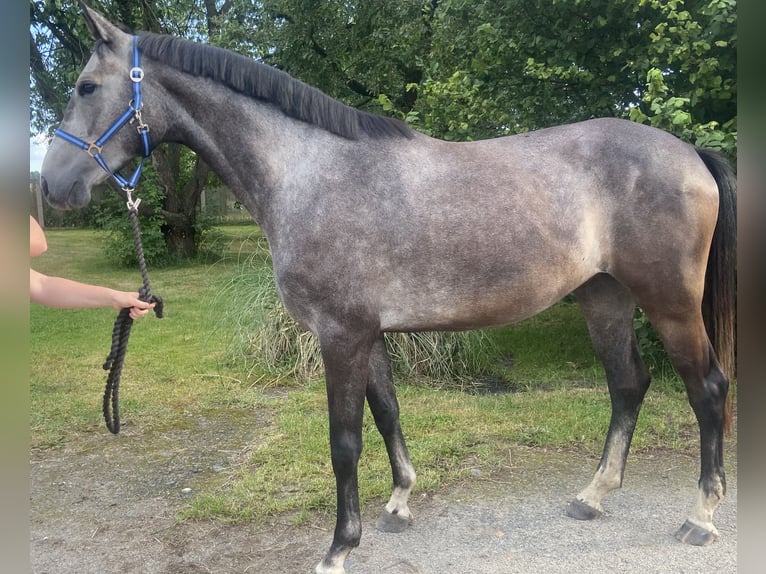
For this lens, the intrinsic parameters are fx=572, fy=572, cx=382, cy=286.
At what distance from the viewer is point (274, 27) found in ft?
35.1

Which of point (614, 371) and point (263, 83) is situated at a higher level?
point (263, 83)

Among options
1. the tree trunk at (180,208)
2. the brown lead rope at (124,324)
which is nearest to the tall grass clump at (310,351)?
the brown lead rope at (124,324)

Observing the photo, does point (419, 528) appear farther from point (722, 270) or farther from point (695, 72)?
point (695, 72)

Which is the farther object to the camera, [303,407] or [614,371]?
[303,407]

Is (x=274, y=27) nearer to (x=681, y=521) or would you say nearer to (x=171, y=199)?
(x=171, y=199)

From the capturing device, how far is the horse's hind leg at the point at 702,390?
113 inches

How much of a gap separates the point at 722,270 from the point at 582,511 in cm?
155

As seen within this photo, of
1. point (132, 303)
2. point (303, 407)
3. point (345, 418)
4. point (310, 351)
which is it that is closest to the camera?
point (132, 303)

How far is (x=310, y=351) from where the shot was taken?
6.02 metres

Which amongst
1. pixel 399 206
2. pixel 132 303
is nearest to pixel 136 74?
pixel 132 303

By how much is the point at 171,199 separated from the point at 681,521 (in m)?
12.7

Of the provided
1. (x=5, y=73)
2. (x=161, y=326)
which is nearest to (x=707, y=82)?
(x=5, y=73)

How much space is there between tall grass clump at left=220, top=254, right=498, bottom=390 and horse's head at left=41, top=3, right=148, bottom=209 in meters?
3.70

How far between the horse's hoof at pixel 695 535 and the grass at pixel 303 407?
3.99 ft
